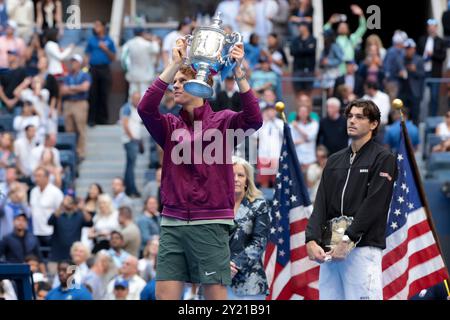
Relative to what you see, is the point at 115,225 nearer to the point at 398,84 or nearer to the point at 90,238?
the point at 90,238

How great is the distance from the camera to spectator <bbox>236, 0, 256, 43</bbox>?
2269 centimetres

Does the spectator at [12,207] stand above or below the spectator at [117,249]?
above

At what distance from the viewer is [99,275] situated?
16.7 metres

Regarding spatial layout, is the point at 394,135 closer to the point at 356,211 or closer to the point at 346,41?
the point at 346,41

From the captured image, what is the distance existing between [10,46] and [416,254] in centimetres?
1176

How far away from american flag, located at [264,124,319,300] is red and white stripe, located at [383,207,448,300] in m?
0.72

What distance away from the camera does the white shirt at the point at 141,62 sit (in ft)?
70.4

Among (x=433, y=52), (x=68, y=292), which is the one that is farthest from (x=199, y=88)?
(x=433, y=52)

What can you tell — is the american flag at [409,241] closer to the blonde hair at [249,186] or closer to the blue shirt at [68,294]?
the blonde hair at [249,186]

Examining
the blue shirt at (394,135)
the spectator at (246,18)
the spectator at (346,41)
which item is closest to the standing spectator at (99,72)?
the spectator at (246,18)

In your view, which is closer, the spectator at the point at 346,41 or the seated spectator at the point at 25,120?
the seated spectator at the point at 25,120

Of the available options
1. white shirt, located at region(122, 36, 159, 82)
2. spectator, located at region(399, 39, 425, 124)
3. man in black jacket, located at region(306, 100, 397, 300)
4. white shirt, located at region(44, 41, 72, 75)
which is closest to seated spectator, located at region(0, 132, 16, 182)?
white shirt, located at region(44, 41, 72, 75)

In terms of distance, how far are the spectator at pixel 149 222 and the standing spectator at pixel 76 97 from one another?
134 inches
